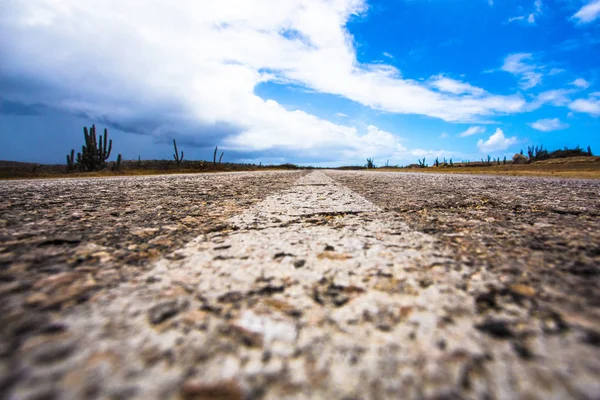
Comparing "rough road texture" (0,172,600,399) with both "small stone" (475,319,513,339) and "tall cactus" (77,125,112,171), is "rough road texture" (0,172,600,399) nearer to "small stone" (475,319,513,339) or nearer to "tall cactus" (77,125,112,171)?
"small stone" (475,319,513,339)

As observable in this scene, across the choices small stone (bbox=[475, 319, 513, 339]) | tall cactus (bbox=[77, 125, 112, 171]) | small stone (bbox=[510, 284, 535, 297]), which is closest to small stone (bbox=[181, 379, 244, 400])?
small stone (bbox=[475, 319, 513, 339])

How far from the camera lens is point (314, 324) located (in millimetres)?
628

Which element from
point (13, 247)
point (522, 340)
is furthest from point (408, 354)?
point (13, 247)

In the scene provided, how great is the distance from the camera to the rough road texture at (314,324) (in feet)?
1.49

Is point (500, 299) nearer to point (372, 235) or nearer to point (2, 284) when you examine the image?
point (372, 235)

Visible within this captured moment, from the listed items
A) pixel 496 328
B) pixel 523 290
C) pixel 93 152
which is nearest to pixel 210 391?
pixel 496 328

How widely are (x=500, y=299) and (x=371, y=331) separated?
0.39 meters

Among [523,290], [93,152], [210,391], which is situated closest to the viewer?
[210,391]

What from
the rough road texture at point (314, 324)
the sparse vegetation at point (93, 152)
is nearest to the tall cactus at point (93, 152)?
the sparse vegetation at point (93, 152)

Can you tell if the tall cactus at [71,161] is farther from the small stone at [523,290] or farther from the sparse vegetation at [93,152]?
the small stone at [523,290]

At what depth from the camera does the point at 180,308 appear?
2.21 feet

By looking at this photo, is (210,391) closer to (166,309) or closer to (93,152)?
(166,309)

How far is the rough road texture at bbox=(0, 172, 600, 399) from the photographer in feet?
1.49

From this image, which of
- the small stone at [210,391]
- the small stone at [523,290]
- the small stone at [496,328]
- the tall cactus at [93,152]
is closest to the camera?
the small stone at [210,391]
